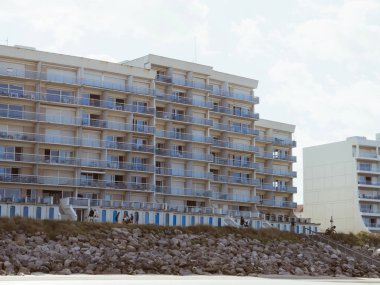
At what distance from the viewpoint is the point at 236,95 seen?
97.9 metres

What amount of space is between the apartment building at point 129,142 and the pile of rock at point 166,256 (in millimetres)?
9964

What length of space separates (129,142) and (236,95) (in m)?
21.9

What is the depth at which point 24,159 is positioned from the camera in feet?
244

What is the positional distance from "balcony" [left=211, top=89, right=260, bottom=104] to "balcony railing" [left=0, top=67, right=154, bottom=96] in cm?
1419

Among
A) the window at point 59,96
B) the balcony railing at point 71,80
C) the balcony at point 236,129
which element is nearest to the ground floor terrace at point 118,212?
the window at point 59,96

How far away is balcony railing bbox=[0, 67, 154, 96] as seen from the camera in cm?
7525

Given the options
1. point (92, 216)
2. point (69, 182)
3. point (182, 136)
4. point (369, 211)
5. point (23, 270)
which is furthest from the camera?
point (369, 211)

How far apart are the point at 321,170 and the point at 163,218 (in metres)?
47.9

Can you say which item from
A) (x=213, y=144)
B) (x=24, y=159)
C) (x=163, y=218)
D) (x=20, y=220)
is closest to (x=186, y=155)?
(x=213, y=144)

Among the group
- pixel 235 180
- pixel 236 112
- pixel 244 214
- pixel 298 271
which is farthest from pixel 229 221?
pixel 236 112

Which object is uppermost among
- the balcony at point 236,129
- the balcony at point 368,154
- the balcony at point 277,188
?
the balcony at point 236,129

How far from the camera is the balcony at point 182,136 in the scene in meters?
87.1

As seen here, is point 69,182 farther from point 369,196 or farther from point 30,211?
point 369,196

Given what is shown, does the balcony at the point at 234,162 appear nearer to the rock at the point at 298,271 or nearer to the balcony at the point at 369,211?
the balcony at the point at 369,211
